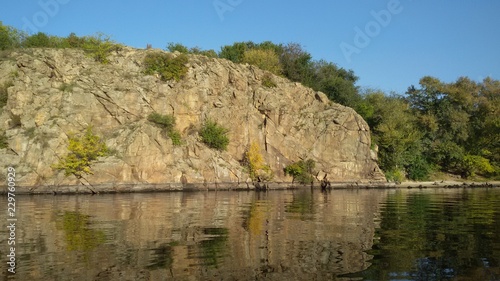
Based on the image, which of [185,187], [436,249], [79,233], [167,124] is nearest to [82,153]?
[167,124]

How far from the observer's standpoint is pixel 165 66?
58.6 metres

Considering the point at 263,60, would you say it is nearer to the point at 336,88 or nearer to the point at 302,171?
the point at 336,88

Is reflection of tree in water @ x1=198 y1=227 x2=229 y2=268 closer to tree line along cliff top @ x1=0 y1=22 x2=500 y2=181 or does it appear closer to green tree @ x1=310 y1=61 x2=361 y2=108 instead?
tree line along cliff top @ x1=0 y1=22 x2=500 y2=181

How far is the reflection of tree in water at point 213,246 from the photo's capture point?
35.2 ft

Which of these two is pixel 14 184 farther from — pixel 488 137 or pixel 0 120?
pixel 488 137

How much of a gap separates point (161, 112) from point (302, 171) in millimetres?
21167

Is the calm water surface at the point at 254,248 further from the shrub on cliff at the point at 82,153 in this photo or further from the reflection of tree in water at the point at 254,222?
the shrub on cliff at the point at 82,153

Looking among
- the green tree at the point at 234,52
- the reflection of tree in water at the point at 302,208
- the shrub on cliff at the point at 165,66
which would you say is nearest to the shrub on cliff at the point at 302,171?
the shrub on cliff at the point at 165,66

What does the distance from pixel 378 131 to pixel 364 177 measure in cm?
1374

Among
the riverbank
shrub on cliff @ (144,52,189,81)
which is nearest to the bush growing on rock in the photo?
shrub on cliff @ (144,52,189,81)

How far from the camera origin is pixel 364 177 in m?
61.3

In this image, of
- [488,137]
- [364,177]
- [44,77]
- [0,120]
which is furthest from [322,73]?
[0,120]

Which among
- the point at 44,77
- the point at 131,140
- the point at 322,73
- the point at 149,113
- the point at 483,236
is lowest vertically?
the point at 483,236

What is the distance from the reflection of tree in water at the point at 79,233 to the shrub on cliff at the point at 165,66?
3920 cm
